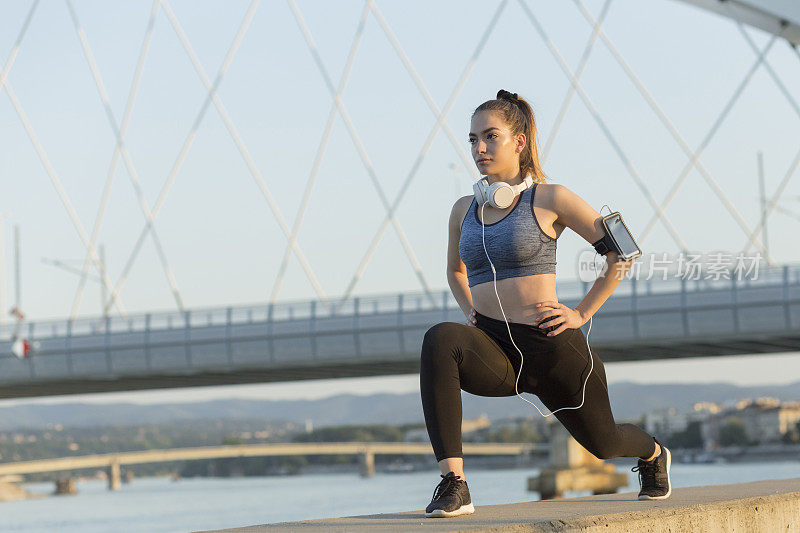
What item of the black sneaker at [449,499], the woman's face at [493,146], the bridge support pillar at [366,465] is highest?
the woman's face at [493,146]

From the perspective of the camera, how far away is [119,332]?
39656 millimetres

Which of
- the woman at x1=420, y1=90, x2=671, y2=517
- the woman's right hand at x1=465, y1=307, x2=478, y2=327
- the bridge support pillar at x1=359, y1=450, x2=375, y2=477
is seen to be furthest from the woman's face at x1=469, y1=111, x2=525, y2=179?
the bridge support pillar at x1=359, y1=450, x2=375, y2=477

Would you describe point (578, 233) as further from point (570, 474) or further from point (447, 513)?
point (570, 474)

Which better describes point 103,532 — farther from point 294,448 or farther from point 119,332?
point 294,448

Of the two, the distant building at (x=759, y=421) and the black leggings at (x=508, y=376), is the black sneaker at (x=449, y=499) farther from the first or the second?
the distant building at (x=759, y=421)

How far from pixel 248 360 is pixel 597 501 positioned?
107 ft

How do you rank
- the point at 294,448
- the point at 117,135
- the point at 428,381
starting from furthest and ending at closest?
1. the point at 294,448
2. the point at 117,135
3. the point at 428,381

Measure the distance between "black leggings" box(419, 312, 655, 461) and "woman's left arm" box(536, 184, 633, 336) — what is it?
0.06 metres

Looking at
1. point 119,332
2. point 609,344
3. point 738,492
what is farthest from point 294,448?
point 738,492

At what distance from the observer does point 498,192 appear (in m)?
4.79

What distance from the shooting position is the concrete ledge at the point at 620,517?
4.26 m

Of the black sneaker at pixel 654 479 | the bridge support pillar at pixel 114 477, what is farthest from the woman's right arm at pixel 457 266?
the bridge support pillar at pixel 114 477

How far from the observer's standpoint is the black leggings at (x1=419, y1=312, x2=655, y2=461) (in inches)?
184

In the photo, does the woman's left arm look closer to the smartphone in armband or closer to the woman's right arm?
the smartphone in armband
